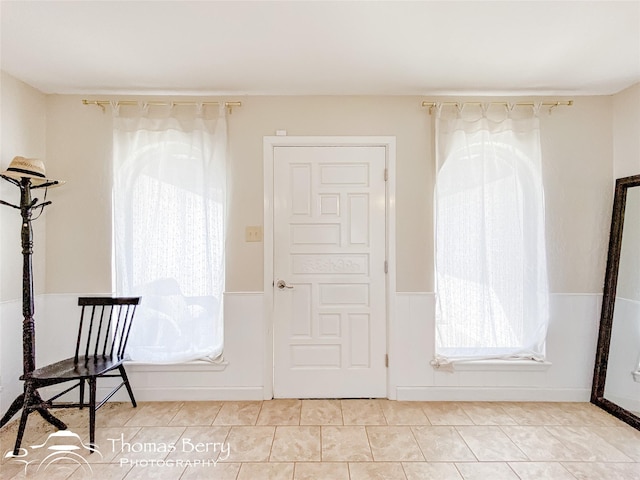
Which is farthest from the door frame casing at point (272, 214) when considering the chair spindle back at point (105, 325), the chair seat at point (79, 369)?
the chair seat at point (79, 369)

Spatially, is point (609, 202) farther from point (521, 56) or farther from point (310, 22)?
point (310, 22)

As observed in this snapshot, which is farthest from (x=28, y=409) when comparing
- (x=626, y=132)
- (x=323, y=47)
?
(x=626, y=132)

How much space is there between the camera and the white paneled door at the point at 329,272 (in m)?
2.90

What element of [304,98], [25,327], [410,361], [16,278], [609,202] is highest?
[304,98]

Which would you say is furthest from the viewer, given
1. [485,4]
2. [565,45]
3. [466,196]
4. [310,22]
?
[466,196]

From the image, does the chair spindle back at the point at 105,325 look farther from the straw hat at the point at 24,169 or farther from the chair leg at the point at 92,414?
the straw hat at the point at 24,169

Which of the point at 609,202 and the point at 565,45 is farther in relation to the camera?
the point at 609,202

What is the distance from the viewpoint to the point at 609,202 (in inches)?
113

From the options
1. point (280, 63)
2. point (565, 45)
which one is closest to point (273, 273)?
point (280, 63)

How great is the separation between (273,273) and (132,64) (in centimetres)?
175

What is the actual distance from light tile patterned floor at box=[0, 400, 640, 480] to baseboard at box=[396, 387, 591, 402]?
6 centimetres

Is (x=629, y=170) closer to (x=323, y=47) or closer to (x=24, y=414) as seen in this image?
(x=323, y=47)

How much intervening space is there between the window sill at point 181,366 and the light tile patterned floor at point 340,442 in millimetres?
255

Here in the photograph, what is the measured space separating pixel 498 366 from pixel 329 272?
1.52m
